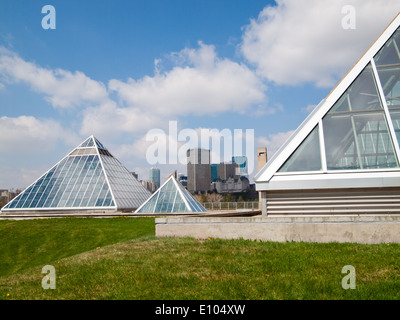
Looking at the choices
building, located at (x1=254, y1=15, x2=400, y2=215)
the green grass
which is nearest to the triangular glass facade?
building, located at (x1=254, y1=15, x2=400, y2=215)

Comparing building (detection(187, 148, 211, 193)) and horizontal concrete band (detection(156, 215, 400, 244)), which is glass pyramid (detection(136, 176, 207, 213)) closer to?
horizontal concrete band (detection(156, 215, 400, 244))

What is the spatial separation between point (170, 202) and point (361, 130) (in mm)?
23056

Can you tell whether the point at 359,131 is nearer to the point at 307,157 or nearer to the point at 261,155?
the point at 307,157

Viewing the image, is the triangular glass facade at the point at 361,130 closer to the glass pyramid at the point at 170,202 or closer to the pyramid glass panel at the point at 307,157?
the pyramid glass panel at the point at 307,157

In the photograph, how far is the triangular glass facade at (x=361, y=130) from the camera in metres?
12.1

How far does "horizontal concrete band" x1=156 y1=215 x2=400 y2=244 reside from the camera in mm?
9797

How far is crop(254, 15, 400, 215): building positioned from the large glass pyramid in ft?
85.0

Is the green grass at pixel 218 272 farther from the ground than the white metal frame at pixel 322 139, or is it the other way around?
the white metal frame at pixel 322 139

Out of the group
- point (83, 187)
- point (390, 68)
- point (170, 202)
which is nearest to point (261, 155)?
point (170, 202)

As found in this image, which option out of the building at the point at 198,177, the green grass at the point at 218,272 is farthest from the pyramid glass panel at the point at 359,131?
the building at the point at 198,177

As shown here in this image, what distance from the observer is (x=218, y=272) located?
282 inches

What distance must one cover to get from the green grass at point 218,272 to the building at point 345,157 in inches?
109
